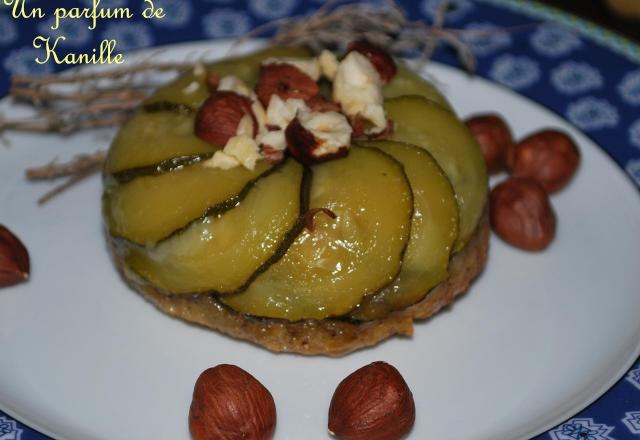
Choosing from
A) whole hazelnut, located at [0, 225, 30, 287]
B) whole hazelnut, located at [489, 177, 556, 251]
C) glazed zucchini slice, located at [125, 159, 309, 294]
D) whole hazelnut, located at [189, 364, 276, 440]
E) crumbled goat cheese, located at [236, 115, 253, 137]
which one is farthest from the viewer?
whole hazelnut, located at [489, 177, 556, 251]

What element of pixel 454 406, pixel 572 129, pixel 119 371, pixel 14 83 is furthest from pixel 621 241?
pixel 14 83

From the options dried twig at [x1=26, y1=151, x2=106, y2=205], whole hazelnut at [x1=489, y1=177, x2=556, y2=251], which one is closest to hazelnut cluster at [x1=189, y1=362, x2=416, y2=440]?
whole hazelnut at [x1=489, y1=177, x2=556, y2=251]

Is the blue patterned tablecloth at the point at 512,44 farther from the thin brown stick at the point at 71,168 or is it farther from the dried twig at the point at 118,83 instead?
the thin brown stick at the point at 71,168

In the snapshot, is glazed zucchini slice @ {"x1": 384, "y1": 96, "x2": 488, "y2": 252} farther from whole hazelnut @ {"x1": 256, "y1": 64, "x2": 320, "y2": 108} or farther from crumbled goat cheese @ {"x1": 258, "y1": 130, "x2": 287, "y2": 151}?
crumbled goat cheese @ {"x1": 258, "y1": 130, "x2": 287, "y2": 151}

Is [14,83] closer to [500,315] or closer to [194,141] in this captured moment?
[194,141]

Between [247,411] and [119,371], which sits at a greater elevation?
[247,411]

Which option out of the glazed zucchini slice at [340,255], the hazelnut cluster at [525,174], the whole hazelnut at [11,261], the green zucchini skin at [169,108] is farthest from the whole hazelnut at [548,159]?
the whole hazelnut at [11,261]
